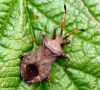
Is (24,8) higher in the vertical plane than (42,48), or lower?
higher

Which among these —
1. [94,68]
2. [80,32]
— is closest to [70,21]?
[80,32]

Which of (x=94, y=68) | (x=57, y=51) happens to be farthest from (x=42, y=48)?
(x=94, y=68)

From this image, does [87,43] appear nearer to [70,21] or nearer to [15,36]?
[70,21]

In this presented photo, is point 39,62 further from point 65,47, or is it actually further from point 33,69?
point 65,47

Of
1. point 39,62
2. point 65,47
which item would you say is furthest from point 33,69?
point 65,47

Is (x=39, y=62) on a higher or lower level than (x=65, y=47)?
lower

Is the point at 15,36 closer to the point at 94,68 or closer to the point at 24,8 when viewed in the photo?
the point at 24,8
